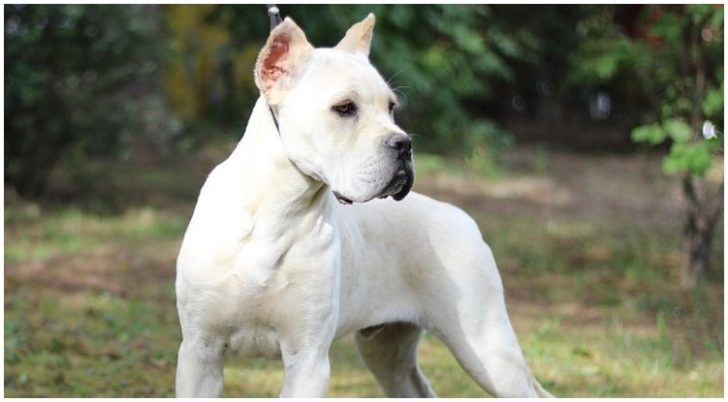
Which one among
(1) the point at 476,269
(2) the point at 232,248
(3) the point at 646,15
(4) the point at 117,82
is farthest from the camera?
(4) the point at 117,82

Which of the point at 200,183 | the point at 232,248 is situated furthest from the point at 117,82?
the point at 232,248

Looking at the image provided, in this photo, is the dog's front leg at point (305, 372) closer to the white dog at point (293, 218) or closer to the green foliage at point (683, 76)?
the white dog at point (293, 218)

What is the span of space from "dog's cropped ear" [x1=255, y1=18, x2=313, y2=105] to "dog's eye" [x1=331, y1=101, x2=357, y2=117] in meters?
0.20

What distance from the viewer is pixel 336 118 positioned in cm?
370

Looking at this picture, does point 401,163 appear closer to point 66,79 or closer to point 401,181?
point 401,181

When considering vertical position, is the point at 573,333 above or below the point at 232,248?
below

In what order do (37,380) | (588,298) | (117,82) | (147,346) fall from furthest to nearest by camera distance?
1. (117,82)
2. (588,298)
3. (147,346)
4. (37,380)

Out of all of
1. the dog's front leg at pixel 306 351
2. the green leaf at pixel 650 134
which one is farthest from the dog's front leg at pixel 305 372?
the green leaf at pixel 650 134

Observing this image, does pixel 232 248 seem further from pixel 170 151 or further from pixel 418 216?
pixel 170 151

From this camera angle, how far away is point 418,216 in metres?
4.48

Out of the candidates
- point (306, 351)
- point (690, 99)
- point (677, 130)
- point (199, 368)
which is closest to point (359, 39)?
point (306, 351)

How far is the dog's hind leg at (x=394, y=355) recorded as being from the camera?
479cm

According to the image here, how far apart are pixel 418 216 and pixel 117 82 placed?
6673 mm

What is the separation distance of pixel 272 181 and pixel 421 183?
29.2ft
